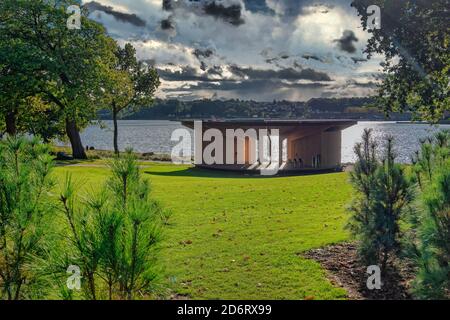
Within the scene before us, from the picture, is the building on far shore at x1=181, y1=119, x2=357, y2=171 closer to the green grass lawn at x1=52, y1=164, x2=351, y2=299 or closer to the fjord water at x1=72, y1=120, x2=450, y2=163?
the fjord water at x1=72, y1=120, x2=450, y2=163

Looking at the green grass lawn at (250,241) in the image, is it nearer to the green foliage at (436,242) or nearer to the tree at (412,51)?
the green foliage at (436,242)

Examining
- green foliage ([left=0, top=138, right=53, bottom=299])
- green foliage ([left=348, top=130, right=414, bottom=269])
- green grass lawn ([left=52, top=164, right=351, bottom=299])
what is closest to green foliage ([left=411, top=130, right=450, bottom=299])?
green foliage ([left=348, top=130, right=414, bottom=269])

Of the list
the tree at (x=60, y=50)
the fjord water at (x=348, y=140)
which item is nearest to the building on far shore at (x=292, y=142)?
the fjord water at (x=348, y=140)

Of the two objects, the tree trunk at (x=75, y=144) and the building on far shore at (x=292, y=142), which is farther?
the tree trunk at (x=75, y=144)

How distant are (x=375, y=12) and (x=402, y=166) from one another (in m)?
6.24

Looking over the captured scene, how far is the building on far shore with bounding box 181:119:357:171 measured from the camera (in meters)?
29.3

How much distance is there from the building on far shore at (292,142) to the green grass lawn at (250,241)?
15.0 m

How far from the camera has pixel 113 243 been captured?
2.80 meters

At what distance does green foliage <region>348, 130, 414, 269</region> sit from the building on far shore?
75.2ft

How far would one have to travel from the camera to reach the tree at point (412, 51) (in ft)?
33.9

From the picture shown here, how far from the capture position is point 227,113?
91.3m

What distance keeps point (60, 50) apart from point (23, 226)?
3114 centimetres

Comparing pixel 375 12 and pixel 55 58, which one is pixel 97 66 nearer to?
pixel 55 58
